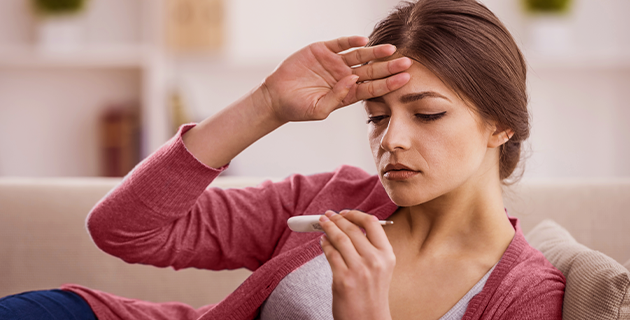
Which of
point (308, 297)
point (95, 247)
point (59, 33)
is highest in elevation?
point (59, 33)

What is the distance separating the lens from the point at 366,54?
3.41 ft

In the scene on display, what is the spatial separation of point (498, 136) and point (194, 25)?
1.93 m

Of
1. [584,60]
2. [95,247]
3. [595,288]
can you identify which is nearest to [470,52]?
[595,288]

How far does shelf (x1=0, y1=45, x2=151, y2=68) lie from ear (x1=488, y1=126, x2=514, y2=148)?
6.49 feet

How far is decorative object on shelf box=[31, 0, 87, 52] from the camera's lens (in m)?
2.60

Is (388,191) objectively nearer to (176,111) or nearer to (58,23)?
(176,111)

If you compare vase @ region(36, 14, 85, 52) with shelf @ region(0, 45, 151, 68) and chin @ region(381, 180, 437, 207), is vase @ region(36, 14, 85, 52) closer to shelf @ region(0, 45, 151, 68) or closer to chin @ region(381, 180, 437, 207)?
shelf @ region(0, 45, 151, 68)

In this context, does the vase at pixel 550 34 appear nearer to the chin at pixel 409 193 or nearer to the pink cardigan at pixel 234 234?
the pink cardigan at pixel 234 234

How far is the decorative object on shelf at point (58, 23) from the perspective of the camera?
8.52 ft

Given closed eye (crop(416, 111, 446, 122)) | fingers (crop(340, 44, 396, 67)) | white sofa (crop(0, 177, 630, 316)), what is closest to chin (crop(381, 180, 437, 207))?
closed eye (crop(416, 111, 446, 122))

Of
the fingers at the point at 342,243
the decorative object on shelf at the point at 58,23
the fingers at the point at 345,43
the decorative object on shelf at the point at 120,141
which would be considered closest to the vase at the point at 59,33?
the decorative object on shelf at the point at 58,23

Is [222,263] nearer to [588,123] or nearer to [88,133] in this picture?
[88,133]

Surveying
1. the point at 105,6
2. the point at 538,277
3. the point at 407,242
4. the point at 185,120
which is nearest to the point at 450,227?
the point at 407,242

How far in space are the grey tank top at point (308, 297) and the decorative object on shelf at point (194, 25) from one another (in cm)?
180
